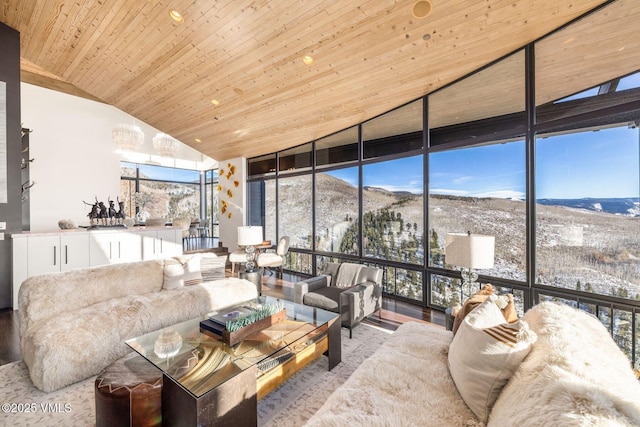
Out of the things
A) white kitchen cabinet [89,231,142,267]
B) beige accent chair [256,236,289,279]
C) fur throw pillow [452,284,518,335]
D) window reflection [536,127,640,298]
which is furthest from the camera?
beige accent chair [256,236,289,279]

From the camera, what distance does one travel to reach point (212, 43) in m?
3.45

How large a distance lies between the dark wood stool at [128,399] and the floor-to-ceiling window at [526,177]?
346 cm

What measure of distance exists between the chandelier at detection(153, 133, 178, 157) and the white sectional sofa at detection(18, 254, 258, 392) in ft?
14.1

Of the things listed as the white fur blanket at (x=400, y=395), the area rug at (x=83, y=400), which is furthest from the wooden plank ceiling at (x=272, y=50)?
the area rug at (x=83, y=400)

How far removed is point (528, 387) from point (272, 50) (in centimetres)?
384

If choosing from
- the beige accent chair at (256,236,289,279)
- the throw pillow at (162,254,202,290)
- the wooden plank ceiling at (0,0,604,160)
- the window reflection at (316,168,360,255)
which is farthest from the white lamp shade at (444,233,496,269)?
the beige accent chair at (256,236,289,279)

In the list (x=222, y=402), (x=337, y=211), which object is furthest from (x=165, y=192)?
(x=222, y=402)

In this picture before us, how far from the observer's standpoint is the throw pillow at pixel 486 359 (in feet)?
4.11

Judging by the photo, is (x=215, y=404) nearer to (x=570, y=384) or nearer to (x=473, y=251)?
(x=570, y=384)

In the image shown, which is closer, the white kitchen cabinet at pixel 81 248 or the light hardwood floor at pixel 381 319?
the light hardwood floor at pixel 381 319

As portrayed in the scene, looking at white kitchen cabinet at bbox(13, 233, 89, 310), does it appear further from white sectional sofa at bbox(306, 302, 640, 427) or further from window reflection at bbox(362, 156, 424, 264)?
white sectional sofa at bbox(306, 302, 640, 427)

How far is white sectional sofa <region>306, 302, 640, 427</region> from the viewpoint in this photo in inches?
33.8

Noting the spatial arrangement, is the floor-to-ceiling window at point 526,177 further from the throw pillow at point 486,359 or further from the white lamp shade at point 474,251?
the throw pillow at point 486,359

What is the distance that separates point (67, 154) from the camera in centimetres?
746
